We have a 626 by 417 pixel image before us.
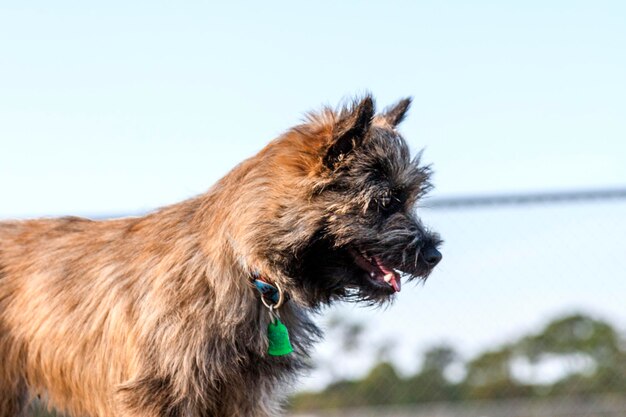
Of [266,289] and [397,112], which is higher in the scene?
[397,112]

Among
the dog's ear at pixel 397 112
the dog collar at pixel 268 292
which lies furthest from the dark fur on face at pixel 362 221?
the dog's ear at pixel 397 112

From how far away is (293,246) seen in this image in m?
4.08

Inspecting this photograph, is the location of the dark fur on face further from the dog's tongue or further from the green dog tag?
the green dog tag

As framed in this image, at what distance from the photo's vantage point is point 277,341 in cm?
429

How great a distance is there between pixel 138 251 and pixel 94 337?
0.45m

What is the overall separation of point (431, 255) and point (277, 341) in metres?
0.75

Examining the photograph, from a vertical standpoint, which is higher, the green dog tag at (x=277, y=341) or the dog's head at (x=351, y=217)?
the dog's head at (x=351, y=217)

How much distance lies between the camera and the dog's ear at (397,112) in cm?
467

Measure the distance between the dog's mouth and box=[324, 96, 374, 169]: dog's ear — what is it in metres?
0.39

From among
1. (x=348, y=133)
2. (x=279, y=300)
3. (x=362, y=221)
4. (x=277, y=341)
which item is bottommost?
(x=277, y=341)

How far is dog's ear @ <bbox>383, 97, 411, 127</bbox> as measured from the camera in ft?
15.3

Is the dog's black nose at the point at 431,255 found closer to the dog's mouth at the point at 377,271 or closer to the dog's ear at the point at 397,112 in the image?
the dog's mouth at the point at 377,271

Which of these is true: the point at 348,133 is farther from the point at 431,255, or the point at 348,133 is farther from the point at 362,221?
the point at 431,255

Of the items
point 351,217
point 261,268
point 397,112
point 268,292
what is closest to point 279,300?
point 268,292
